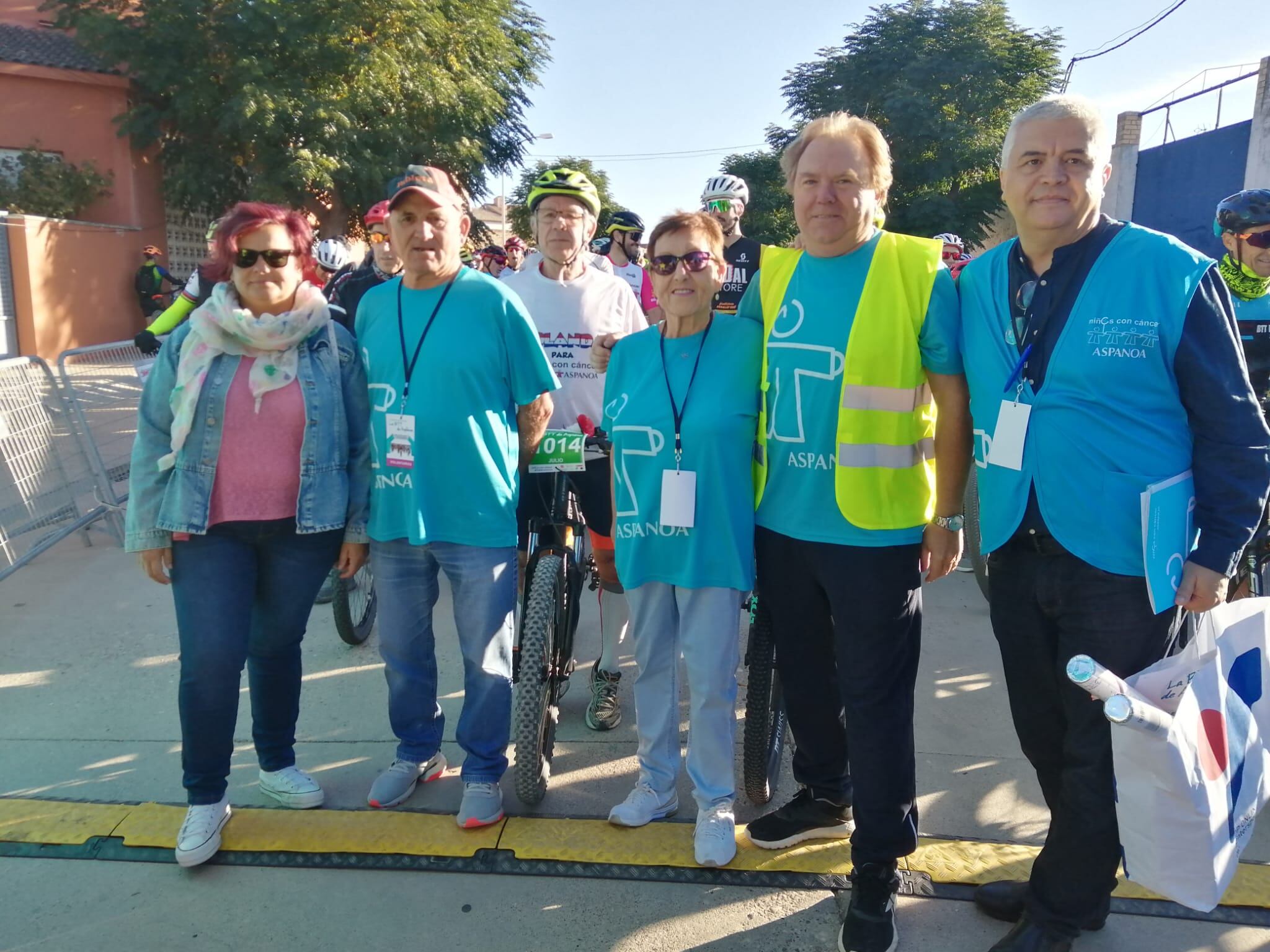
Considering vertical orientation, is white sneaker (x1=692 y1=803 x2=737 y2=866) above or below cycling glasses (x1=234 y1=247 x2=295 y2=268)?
below

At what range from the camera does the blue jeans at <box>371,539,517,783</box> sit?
281 centimetres

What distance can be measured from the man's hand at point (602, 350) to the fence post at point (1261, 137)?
16545mm

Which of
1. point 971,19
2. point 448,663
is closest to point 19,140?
point 448,663

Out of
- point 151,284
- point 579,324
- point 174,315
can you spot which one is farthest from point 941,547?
point 151,284

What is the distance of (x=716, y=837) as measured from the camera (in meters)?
2.66

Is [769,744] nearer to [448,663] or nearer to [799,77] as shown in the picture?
[448,663]

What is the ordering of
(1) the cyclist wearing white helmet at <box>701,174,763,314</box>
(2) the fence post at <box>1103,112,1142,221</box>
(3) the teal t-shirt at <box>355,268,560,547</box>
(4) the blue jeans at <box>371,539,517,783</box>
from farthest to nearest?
(2) the fence post at <box>1103,112,1142,221</box>
(1) the cyclist wearing white helmet at <box>701,174,763,314</box>
(4) the blue jeans at <box>371,539,517,783</box>
(3) the teal t-shirt at <box>355,268,560,547</box>

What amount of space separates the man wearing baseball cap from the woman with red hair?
0.46 ft

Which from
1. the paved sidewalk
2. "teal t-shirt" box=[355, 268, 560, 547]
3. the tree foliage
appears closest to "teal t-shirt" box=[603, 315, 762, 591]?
"teal t-shirt" box=[355, 268, 560, 547]

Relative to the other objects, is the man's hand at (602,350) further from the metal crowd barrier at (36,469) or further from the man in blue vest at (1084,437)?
the metal crowd barrier at (36,469)

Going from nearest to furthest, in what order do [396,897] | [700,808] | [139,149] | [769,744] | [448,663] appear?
[396,897]
[700,808]
[769,744]
[448,663]
[139,149]

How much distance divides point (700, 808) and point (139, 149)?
21051 mm

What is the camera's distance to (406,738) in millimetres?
3059

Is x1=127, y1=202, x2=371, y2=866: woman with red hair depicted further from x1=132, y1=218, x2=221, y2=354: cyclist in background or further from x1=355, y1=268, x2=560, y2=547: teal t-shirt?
x1=132, y1=218, x2=221, y2=354: cyclist in background
